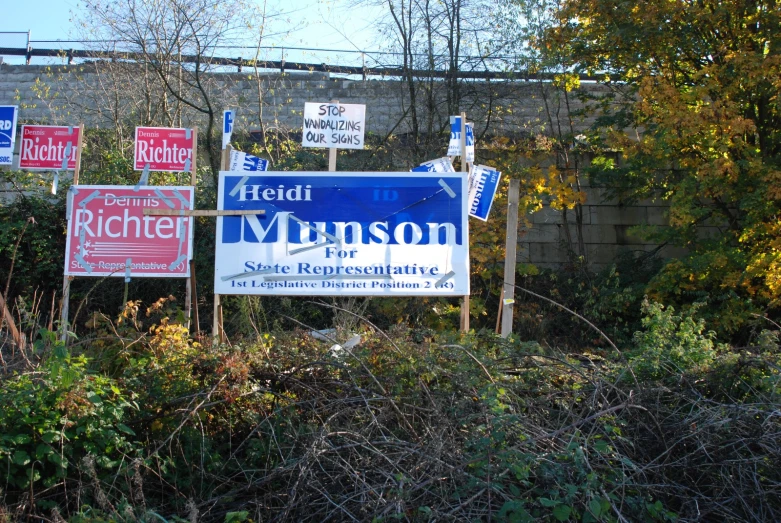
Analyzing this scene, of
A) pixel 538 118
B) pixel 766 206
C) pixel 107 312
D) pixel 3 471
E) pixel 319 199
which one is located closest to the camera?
pixel 3 471

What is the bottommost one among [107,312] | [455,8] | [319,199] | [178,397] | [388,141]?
[178,397]

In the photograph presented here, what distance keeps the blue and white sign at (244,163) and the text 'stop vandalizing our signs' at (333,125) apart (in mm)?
604

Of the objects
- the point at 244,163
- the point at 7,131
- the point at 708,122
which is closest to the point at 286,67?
the point at 7,131

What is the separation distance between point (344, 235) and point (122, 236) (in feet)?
8.27

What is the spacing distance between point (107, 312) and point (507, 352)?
702 centimetres

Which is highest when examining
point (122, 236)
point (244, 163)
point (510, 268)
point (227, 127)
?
point (227, 127)

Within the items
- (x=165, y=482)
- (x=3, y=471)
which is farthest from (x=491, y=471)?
(x=3, y=471)

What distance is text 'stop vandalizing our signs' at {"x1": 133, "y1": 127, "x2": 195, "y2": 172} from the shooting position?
9078 millimetres

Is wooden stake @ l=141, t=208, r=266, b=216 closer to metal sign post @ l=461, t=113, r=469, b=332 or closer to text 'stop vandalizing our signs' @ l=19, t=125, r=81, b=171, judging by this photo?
text 'stop vandalizing our signs' @ l=19, t=125, r=81, b=171

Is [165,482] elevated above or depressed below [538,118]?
below

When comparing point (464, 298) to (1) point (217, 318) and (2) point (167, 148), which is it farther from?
(2) point (167, 148)

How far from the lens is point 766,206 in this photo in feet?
32.0

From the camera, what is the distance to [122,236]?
334 inches

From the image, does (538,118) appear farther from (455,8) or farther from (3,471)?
(3,471)
